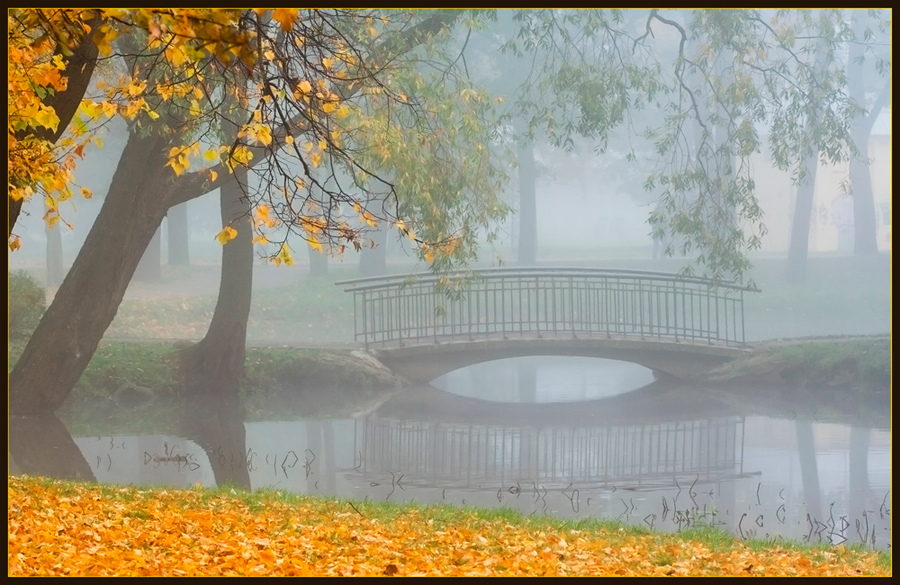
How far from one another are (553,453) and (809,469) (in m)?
2.78

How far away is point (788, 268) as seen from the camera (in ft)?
83.0

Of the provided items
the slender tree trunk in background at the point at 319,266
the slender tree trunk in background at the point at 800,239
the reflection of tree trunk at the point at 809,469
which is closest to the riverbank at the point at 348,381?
the reflection of tree trunk at the point at 809,469

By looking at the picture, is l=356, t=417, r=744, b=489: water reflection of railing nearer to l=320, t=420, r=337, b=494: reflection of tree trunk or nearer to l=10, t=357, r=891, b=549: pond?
l=10, t=357, r=891, b=549: pond

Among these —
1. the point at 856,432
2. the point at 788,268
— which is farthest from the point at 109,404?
the point at 788,268

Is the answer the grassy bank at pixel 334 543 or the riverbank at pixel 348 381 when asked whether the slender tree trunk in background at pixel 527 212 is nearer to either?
the riverbank at pixel 348 381

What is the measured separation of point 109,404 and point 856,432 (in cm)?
947

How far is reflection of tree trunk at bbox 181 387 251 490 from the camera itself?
9.94 metres

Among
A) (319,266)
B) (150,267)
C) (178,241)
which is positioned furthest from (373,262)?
(178,241)

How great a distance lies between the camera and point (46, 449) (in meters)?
10.4

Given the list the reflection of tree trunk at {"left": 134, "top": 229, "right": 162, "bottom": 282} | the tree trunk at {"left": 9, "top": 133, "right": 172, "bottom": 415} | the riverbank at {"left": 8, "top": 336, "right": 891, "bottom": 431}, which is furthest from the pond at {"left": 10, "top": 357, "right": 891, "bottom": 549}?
the reflection of tree trunk at {"left": 134, "top": 229, "right": 162, "bottom": 282}

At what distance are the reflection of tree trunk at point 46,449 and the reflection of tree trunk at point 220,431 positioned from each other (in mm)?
1266

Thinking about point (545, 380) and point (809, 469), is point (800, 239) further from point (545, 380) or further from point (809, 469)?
point (809, 469)

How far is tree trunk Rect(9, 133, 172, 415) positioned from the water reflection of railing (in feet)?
10.5

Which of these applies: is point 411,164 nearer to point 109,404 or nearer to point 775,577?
point 109,404
